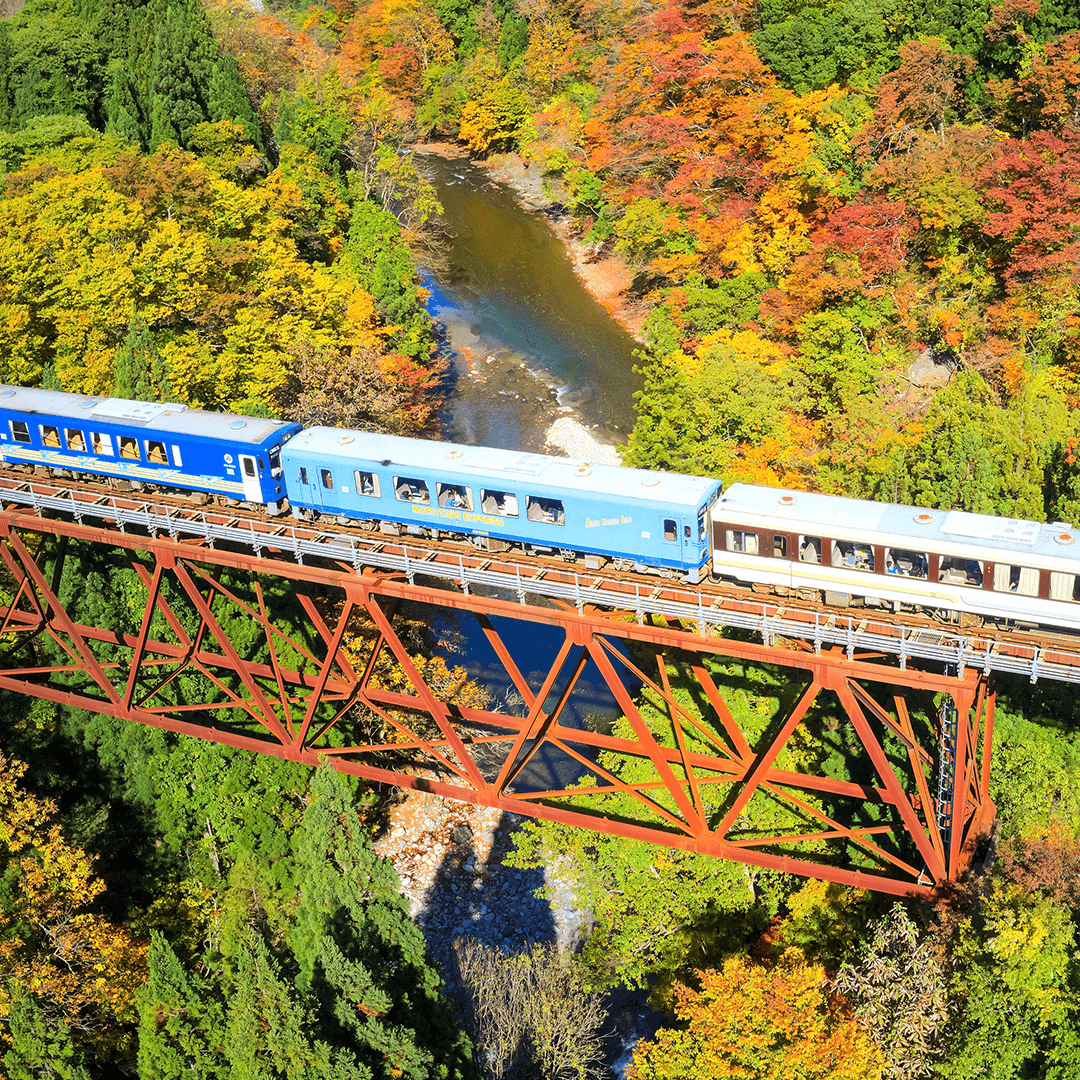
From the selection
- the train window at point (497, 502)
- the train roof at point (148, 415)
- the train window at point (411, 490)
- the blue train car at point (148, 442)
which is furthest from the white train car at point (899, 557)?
the train roof at point (148, 415)

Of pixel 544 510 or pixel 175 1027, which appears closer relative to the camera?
pixel 175 1027

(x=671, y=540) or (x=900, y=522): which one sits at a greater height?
(x=900, y=522)

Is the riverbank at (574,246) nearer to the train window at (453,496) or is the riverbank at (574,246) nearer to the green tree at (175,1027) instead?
the train window at (453,496)

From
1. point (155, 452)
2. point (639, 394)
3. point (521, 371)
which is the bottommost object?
point (155, 452)

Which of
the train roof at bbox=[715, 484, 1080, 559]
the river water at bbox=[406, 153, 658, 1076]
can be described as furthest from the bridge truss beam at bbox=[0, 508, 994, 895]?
the train roof at bbox=[715, 484, 1080, 559]

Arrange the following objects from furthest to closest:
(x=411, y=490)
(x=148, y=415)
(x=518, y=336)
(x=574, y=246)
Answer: (x=574, y=246), (x=518, y=336), (x=148, y=415), (x=411, y=490)

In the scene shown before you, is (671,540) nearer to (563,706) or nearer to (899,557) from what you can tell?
(899,557)

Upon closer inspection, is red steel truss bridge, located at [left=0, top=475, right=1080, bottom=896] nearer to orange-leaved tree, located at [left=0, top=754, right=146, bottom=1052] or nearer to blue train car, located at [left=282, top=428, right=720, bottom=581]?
blue train car, located at [left=282, top=428, right=720, bottom=581]

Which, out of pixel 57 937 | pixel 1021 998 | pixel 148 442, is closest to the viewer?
pixel 1021 998

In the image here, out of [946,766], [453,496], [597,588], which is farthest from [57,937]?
[946,766]
